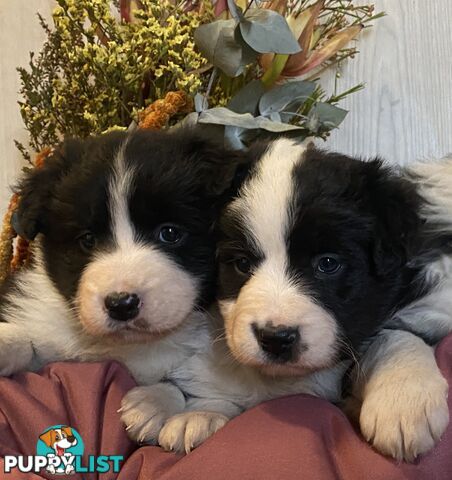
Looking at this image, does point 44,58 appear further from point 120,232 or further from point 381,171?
point 381,171

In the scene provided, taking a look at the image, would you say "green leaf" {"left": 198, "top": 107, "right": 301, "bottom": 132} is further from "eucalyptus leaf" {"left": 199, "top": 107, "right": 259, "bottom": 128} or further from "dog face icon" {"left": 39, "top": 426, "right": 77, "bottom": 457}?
"dog face icon" {"left": 39, "top": 426, "right": 77, "bottom": 457}

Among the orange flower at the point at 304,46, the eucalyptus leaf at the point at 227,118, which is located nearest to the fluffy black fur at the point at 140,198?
the eucalyptus leaf at the point at 227,118

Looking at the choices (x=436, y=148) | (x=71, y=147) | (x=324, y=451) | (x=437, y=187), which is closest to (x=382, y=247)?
(x=437, y=187)

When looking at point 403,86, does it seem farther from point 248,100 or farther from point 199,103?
point 199,103

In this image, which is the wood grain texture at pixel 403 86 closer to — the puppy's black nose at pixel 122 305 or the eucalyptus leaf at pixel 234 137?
the eucalyptus leaf at pixel 234 137

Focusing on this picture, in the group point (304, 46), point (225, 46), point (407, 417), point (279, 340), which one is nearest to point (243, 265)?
point (279, 340)

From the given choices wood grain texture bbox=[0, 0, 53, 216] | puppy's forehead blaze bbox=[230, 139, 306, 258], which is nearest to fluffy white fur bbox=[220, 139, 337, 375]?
puppy's forehead blaze bbox=[230, 139, 306, 258]
